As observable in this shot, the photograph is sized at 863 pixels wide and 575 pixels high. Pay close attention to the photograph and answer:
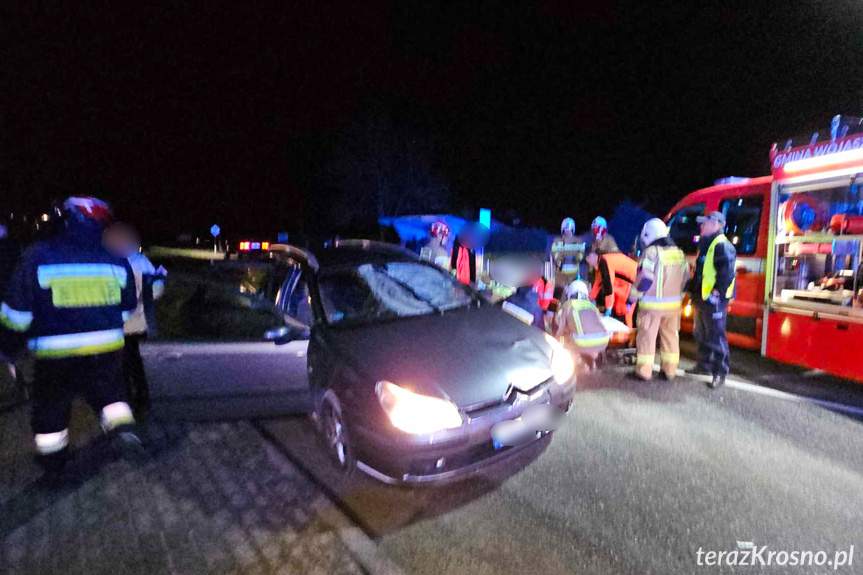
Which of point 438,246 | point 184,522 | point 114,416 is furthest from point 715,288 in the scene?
point 114,416

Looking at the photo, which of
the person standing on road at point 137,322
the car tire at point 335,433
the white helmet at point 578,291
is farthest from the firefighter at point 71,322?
the white helmet at point 578,291

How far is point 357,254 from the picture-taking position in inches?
193

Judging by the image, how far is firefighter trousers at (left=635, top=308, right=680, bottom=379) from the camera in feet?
18.9

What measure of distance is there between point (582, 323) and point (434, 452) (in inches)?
113

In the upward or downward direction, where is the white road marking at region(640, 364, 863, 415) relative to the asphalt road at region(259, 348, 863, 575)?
upward

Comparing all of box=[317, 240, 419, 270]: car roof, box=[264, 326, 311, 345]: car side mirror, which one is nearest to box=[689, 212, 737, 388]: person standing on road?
box=[317, 240, 419, 270]: car roof

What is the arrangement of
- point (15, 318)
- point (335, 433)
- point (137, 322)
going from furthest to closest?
point (137, 322)
point (335, 433)
point (15, 318)

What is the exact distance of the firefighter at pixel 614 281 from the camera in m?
6.25

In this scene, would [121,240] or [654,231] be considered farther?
[654,231]

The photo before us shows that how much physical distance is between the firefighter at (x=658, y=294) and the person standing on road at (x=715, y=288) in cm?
22

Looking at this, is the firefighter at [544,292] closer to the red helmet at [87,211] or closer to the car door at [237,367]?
the car door at [237,367]

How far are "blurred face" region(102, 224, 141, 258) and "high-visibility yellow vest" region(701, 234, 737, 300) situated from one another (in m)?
5.51

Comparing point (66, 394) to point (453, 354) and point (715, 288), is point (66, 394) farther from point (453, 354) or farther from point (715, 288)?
point (715, 288)

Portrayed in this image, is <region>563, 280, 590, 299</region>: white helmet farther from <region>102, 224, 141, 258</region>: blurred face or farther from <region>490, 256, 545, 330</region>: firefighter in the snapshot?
<region>102, 224, 141, 258</region>: blurred face
